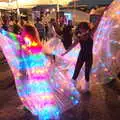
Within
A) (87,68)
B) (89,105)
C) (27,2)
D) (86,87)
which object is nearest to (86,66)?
(87,68)

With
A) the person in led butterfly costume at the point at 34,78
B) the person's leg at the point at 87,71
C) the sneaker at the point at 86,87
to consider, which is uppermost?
the person in led butterfly costume at the point at 34,78

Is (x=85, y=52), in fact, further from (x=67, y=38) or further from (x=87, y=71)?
(x=67, y=38)

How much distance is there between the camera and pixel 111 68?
10.8 metres

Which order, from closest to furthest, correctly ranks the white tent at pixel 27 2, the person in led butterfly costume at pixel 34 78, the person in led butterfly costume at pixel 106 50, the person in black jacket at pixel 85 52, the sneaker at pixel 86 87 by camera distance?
1. the person in led butterfly costume at pixel 34 78
2. the person in black jacket at pixel 85 52
3. the sneaker at pixel 86 87
4. the person in led butterfly costume at pixel 106 50
5. the white tent at pixel 27 2

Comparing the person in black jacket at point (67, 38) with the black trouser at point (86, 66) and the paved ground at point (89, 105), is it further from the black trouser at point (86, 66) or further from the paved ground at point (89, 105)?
the black trouser at point (86, 66)

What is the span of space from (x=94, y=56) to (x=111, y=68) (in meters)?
0.62

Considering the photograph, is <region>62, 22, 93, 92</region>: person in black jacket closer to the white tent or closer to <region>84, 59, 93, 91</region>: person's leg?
<region>84, 59, 93, 91</region>: person's leg

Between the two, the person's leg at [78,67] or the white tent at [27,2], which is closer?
the person's leg at [78,67]

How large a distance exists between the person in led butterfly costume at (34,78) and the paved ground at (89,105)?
306 mm

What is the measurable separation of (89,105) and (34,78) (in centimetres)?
197

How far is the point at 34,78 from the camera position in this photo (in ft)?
22.3

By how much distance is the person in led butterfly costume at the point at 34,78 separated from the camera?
6.80m

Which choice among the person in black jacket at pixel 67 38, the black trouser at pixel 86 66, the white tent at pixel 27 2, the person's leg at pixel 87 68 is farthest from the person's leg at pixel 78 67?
the white tent at pixel 27 2

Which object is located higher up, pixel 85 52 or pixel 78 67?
pixel 85 52
